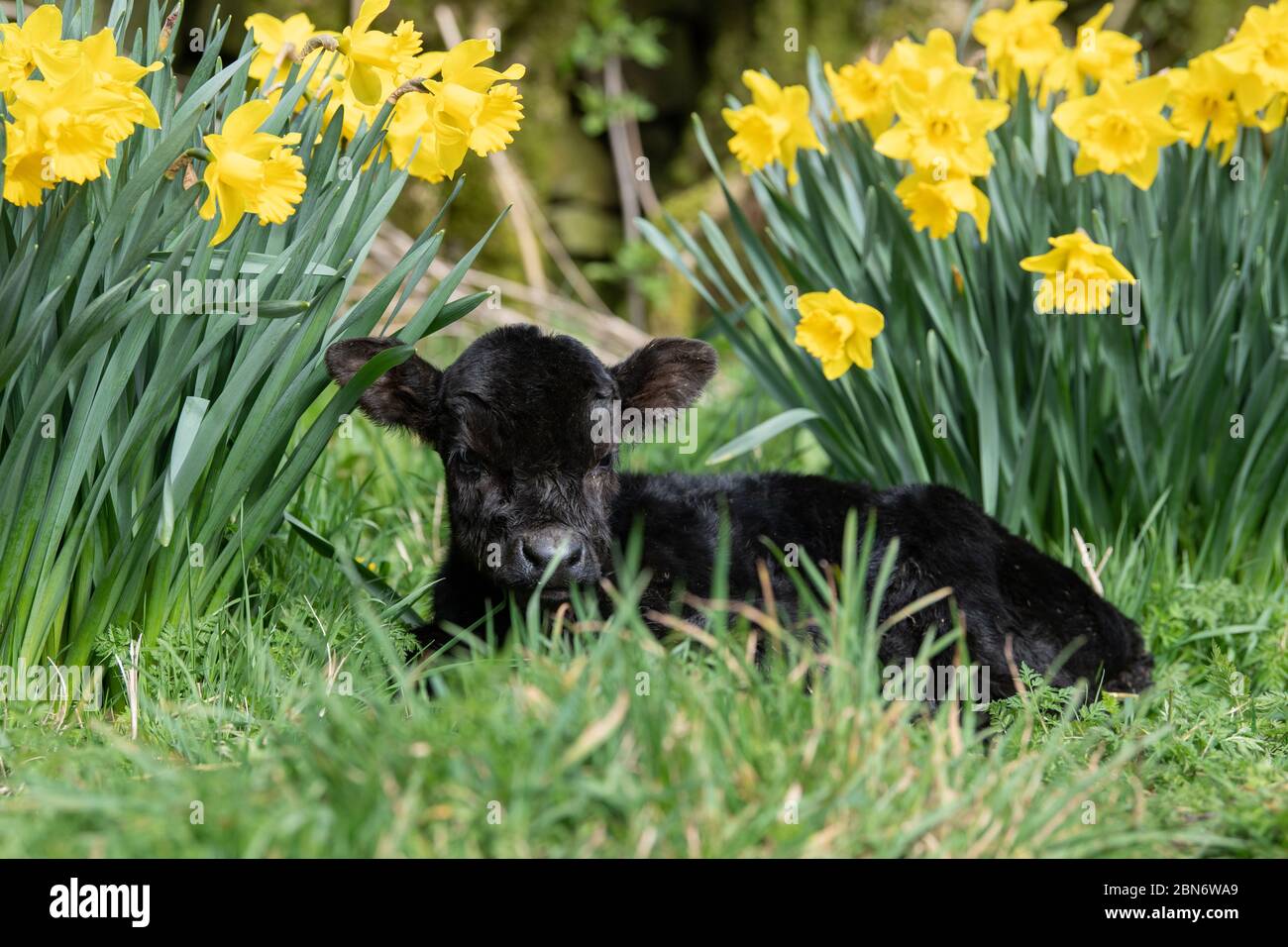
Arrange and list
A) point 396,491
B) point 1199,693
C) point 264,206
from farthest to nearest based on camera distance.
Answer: point 396,491 → point 1199,693 → point 264,206

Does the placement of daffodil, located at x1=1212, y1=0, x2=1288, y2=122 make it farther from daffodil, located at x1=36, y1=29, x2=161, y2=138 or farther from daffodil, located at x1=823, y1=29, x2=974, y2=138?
daffodil, located at x1=36, y1=29, x2=161, y2=138

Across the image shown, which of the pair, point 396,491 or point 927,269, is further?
point 396,491

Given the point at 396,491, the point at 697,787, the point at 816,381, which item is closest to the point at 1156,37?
the point at 816,381

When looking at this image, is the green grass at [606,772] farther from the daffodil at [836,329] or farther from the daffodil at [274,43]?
the daffodil at [274,43]

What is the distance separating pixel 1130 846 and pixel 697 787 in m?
0.88

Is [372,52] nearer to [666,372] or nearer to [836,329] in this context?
[666,372]

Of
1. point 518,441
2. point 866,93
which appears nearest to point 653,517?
point 518,441

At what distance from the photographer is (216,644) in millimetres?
3438

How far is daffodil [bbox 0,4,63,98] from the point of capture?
2957 millimetres

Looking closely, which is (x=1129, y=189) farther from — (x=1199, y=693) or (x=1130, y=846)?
(x=1130, y=846)

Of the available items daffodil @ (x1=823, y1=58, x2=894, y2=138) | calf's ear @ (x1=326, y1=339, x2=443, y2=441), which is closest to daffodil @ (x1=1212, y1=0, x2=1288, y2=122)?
daffodil @ (x1=823, y1=58, x2=894, y2=138)

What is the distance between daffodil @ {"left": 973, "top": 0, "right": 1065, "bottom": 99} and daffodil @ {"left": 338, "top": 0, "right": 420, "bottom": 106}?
6.88 feet

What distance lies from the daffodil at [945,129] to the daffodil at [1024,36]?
2.13 ft

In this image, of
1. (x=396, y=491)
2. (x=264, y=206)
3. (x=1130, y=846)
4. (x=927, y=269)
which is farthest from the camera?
(x=396, y=491)
